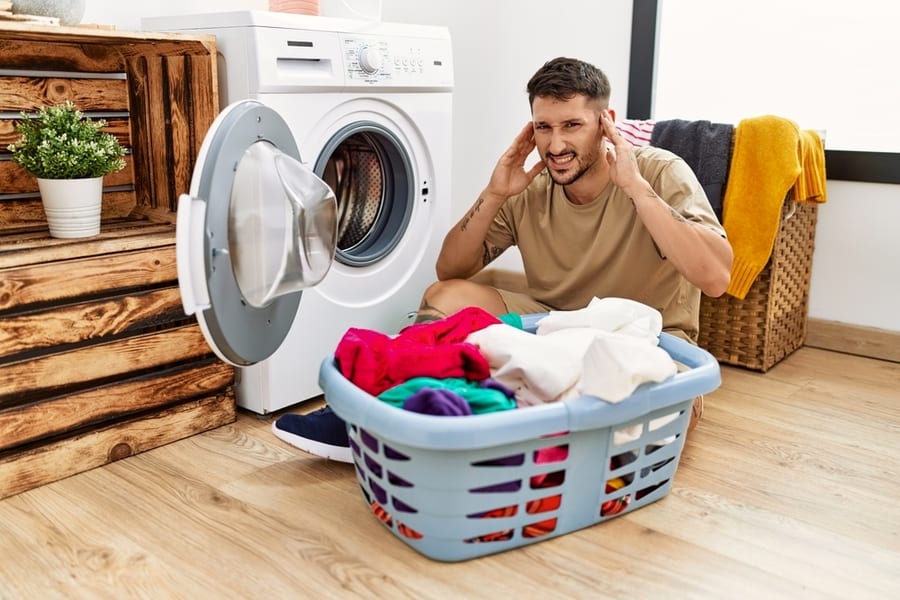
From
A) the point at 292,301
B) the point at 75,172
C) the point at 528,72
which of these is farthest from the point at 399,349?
the point at 528,72

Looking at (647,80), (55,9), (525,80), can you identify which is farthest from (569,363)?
(525,80)

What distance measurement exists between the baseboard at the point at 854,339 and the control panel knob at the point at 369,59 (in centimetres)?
153

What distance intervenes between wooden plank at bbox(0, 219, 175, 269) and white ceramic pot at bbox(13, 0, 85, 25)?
0.45 m

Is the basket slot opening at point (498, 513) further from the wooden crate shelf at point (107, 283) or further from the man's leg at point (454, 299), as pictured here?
the wooden crate shelf at point (107, 283)

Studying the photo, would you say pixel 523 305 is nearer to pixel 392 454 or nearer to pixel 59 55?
pixel 392 454

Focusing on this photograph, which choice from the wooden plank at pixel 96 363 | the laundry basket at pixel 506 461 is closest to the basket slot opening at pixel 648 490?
the laundry basket at pixel 506 461

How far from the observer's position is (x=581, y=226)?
1.92 metres

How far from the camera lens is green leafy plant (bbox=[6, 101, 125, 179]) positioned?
5.41ft

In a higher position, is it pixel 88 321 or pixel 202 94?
pixel 202 94

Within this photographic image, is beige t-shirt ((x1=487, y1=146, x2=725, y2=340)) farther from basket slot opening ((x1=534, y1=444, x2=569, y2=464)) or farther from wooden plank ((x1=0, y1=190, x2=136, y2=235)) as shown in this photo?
wooden plank ((x1=0, y1=190, x2=136, y2=235))

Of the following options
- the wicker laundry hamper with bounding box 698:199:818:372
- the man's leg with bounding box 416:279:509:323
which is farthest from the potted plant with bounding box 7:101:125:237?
the wicker laundry hamper with bounding box 698:199:818:372

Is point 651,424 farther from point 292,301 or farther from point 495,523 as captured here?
point 292,301

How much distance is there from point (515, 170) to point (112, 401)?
1004mm

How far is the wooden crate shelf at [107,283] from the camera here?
1546 millimetres
